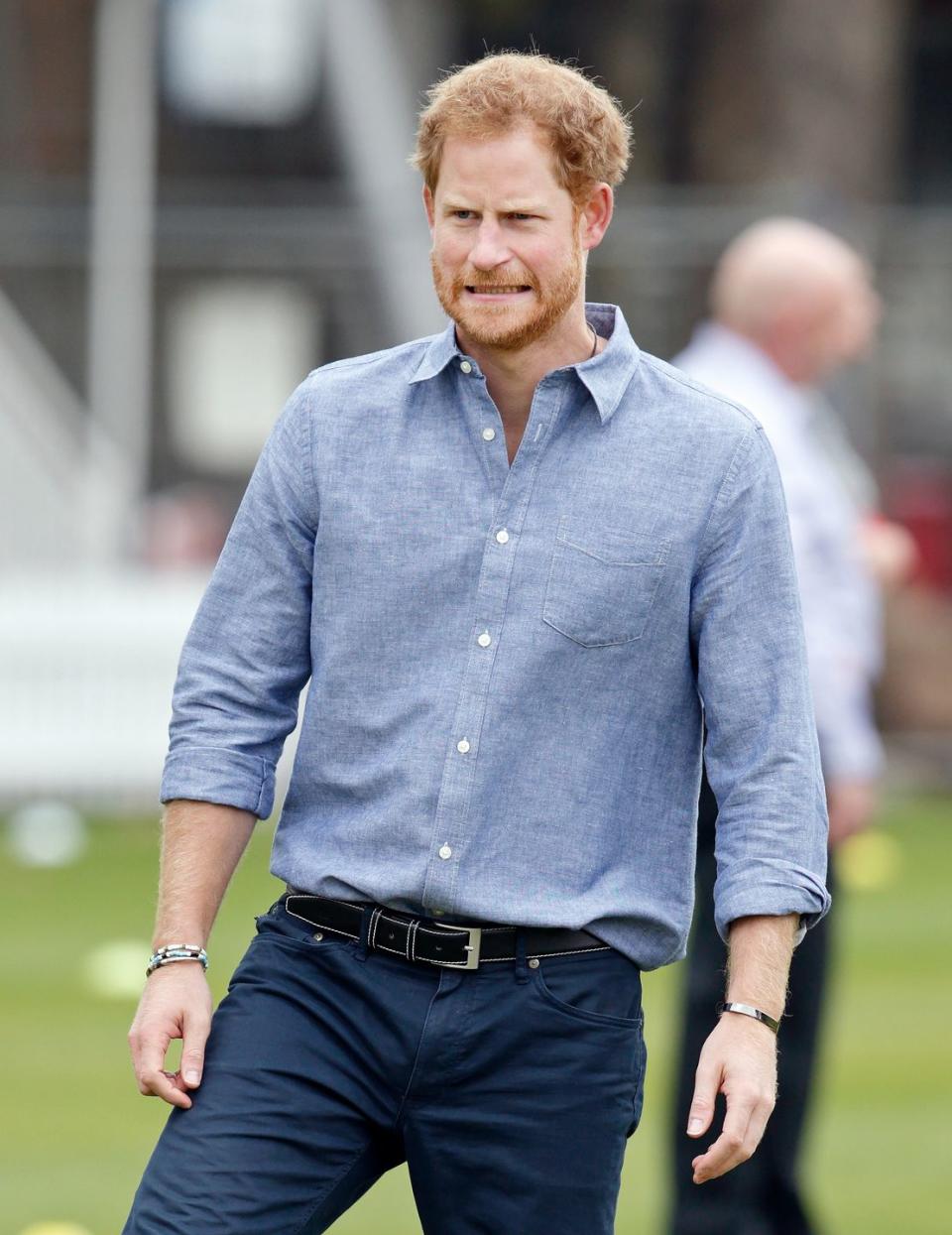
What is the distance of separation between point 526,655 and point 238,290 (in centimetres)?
1273

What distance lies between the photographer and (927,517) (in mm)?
15328

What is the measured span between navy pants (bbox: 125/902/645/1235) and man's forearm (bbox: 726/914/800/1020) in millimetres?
200

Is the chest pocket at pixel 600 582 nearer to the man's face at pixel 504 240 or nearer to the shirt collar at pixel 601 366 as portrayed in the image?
the shirt collar at pixel 601 366

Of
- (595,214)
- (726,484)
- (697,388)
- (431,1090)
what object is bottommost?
(431,1090)

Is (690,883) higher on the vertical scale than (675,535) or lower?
lower

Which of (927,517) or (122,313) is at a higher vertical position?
(122,313)

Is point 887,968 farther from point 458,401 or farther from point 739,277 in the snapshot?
point 458,401

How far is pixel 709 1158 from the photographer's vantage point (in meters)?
3.18

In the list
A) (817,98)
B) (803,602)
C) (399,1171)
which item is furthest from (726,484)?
(817,98)

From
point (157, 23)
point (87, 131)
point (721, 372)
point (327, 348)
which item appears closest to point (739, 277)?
point (721, 372)

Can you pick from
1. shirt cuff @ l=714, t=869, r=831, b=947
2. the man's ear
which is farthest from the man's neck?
shirt cuff @ l=714, t=869, r=831, b=947

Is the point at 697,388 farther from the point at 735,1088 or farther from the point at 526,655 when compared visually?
the point at 735,1088

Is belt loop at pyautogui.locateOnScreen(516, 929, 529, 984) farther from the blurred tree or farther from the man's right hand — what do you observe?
the blurred tree

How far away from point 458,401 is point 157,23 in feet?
57.1
